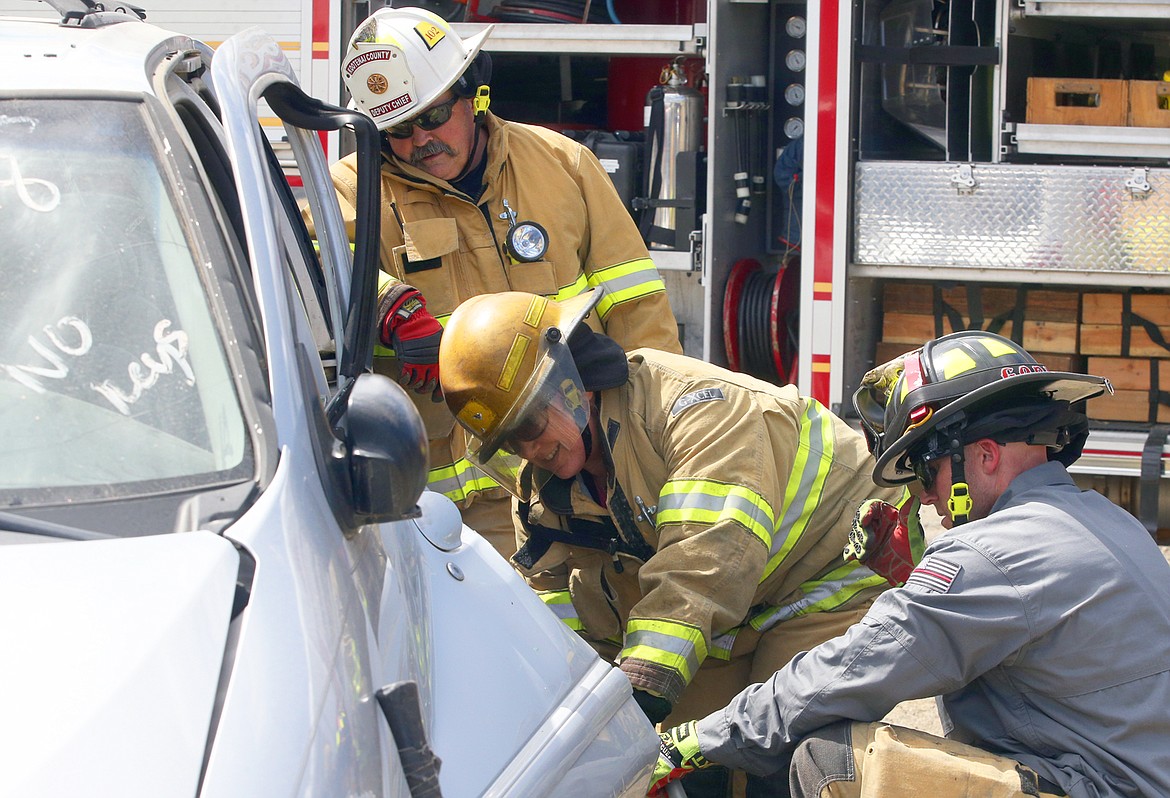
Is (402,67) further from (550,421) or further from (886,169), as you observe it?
(886,169)

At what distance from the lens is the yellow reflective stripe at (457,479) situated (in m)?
4.09

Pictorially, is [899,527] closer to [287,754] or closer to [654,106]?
[287,754]

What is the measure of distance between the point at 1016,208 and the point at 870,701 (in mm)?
3312

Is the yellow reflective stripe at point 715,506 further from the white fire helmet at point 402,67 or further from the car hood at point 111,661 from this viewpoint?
the white fire helmet at point 402,67

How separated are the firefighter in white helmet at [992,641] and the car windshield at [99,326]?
132 cm

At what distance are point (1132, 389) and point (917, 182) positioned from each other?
3.94 ft

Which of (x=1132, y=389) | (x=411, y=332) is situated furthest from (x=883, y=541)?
(x=1132, y=389)

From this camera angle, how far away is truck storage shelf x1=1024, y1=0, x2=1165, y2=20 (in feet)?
17.0

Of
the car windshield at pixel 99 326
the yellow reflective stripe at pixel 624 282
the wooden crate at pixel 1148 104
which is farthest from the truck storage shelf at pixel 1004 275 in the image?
the car windshield at pixel 99 326

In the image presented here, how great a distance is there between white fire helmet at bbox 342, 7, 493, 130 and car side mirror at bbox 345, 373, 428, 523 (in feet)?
7.94

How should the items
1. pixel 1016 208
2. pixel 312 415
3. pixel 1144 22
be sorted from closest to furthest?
pixel 312 415
pixel 1016 208
pixel 1144 22

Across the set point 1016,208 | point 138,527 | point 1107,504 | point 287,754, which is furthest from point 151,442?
point 1016,208

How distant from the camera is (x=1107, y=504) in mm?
2564

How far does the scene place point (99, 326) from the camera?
1.69 metres
